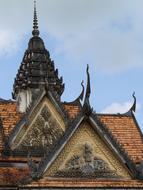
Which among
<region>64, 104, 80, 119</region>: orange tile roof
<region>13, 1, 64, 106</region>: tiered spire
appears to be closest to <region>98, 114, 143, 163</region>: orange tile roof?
<region>64, 104, 80, 119</region>: orange tile roof

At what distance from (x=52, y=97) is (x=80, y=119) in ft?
8.84

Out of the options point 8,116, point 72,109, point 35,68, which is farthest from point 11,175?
point 35,68

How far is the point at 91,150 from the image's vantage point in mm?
24281

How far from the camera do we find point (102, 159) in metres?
24.3

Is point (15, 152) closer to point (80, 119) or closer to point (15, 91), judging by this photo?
point (80, 119)

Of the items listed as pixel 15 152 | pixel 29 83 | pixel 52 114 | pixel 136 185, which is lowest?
pixel 136 185

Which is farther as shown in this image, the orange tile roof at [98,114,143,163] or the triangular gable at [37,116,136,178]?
the orange tile roof at [98,114,143,163]

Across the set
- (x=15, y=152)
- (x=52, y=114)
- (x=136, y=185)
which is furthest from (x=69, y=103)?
(x=136, y=185)

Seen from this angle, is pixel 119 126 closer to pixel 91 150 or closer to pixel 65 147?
pixel 91 150

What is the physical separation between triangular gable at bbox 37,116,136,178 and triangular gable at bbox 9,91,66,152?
3.89ft

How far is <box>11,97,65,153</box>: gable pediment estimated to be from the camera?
2567 centimetres

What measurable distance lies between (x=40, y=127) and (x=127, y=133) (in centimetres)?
420

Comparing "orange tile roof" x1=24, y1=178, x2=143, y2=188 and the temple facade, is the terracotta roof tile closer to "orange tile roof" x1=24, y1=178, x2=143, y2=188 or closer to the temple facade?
the temple facade

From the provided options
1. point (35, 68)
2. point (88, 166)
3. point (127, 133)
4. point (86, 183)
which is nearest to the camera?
point (86, 183)
